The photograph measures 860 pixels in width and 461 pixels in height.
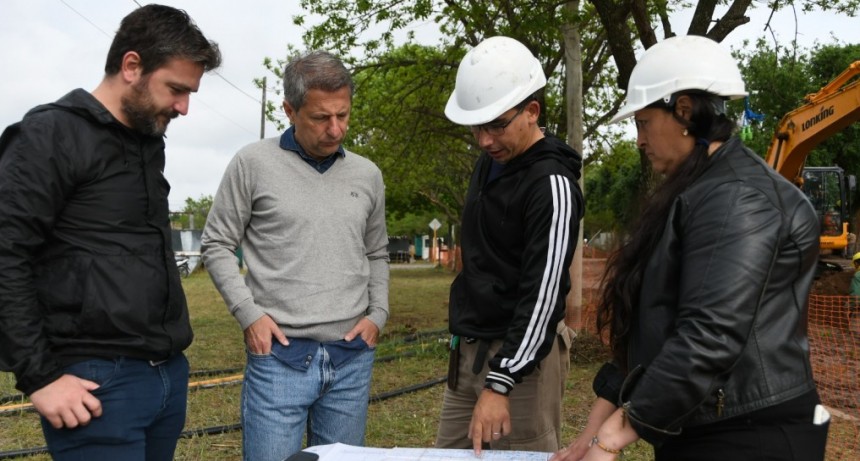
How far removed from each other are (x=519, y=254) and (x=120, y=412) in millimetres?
1273

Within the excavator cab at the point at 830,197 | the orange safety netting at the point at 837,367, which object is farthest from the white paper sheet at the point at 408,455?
the excavator cab at the point at 830,197

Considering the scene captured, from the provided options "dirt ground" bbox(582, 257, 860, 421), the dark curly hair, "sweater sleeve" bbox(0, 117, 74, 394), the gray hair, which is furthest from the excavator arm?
"sweater sleeve" bbox(0, 117, 74, 394)

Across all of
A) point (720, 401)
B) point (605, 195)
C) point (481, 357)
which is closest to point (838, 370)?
point (481, 357)

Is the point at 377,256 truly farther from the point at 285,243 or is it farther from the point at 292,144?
the point at 292,144

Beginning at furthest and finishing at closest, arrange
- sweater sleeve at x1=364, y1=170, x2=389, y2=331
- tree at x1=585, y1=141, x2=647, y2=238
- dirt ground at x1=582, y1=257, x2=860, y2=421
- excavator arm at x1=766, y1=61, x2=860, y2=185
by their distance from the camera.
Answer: tree at x1=585, y1=141, x2=647, y2=238, excavator arm at x1=766, y1=61, x2=860, y2=185, dirt ground at x1=582, y1=257, x2=860, y2=421, sweater sleeve at x1=364, y1=170, x2=389, y2=331

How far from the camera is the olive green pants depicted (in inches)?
101

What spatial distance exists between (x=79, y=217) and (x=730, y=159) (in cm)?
164

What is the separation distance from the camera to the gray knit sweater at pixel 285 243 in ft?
8.40

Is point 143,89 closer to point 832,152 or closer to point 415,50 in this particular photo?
point 415,50

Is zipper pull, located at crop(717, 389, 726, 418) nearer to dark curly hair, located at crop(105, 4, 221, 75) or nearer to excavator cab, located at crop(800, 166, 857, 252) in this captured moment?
dark curly hair, located at crop(105, 4, 221, 75)

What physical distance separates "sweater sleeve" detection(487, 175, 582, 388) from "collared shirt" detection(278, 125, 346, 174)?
0.80m

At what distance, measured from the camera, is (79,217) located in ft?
6.54

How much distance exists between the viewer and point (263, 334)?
8.18 ft

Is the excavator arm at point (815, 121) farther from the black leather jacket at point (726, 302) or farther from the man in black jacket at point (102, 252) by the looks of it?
the man in black jacket at point (102, 252)
